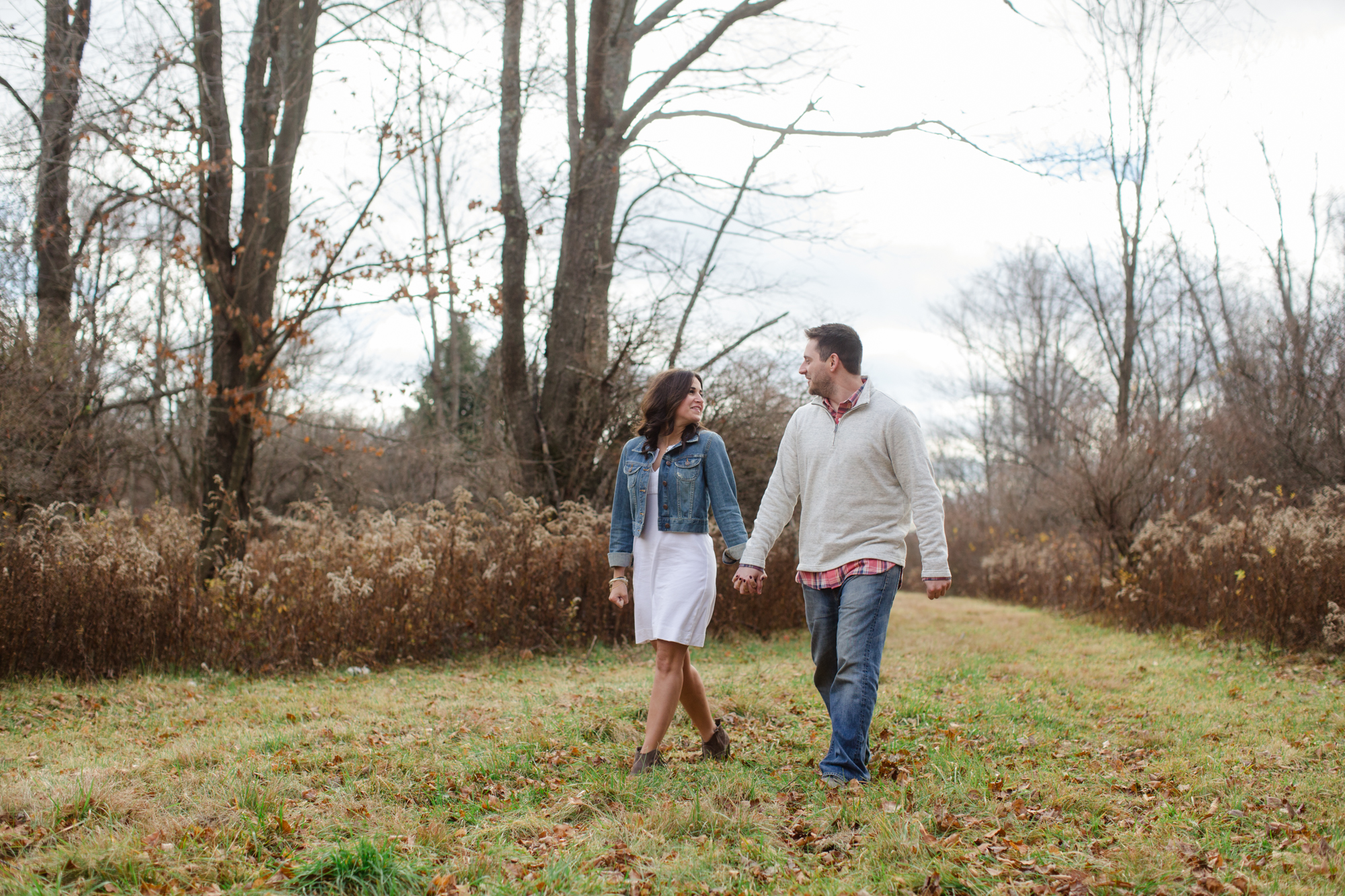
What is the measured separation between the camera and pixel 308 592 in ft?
26.0

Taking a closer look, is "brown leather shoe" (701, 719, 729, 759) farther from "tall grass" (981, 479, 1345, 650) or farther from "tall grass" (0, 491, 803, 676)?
"tall grass" (981, 479, 1345, 650)

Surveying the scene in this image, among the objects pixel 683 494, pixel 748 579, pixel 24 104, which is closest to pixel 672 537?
pixel 683 494

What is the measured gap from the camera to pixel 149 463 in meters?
16.7

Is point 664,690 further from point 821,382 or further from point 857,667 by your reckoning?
point 821,382

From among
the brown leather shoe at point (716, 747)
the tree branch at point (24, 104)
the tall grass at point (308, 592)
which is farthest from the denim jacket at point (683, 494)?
the tree branch at point (24, 104)

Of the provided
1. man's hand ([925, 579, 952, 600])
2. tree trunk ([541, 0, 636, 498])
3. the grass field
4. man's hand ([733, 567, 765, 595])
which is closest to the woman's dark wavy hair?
man's hand ([733, 567, 765, 595])

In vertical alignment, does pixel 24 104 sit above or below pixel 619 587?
above

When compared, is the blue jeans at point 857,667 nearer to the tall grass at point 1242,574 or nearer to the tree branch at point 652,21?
the tall grass at point 1242,574

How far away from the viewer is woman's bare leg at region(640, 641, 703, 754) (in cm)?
423

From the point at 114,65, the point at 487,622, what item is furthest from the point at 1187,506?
the point at 114,65

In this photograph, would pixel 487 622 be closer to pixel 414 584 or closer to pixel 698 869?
pixel 414 584

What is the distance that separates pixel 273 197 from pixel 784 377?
21.0ft

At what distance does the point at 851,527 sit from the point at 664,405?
3.38ft

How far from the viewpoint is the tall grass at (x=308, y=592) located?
705 centimetres
